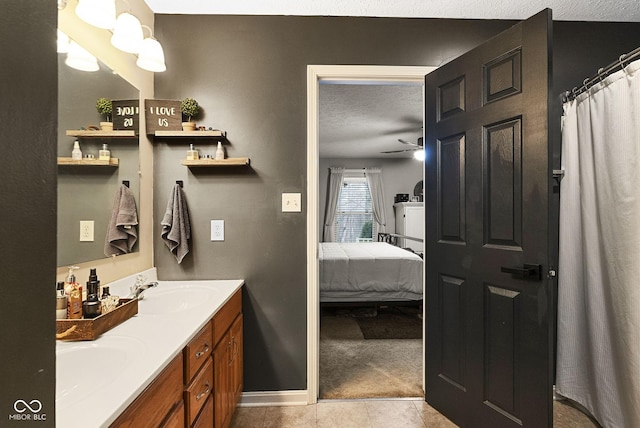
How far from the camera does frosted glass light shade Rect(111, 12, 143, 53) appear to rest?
1438 mm

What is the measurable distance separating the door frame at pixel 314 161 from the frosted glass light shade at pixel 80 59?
1134 millimetres


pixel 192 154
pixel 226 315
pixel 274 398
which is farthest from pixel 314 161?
pixel 274 398

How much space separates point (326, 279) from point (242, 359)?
5.37 feet

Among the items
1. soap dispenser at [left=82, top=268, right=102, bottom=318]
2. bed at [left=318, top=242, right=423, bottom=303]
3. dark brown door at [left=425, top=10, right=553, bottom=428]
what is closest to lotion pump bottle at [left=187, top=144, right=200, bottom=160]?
soap dispenser at [left=82, top=268, right=102, bottom=318]

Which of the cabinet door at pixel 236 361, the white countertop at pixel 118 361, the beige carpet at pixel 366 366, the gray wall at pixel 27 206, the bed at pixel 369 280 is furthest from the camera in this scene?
the bed at pixel 369 280

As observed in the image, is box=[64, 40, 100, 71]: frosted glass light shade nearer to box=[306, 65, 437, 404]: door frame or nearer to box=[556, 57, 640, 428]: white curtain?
box=[306, 65, 437, 404]: door frame

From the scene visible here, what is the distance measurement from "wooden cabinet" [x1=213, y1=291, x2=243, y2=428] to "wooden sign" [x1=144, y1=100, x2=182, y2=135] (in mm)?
1122

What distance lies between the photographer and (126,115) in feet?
5.32

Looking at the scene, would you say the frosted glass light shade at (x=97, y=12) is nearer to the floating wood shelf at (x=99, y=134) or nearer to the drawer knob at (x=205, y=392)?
the floating wood shelf at (x=99, y=134)

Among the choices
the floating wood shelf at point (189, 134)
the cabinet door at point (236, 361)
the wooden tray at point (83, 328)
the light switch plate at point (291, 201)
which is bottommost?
the cabinet door at point (236, 361)

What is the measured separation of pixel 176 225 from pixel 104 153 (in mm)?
582

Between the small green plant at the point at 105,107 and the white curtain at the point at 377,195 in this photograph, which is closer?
the small green plant at the point at 105,107

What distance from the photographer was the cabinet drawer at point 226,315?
1414mm

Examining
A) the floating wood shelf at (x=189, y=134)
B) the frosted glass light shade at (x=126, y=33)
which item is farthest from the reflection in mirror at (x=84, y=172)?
the floating wood shelf at (x=189, y=134)
